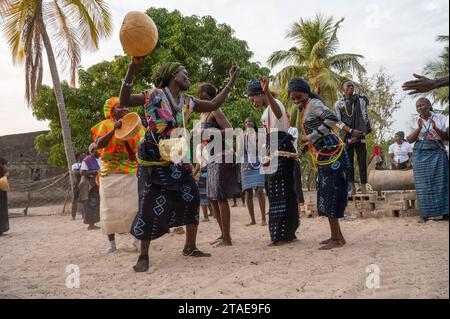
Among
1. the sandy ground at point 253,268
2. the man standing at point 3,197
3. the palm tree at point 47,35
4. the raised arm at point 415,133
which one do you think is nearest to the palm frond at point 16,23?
the palm tree at point 47,35

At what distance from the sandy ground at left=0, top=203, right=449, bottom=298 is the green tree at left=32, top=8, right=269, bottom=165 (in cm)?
988

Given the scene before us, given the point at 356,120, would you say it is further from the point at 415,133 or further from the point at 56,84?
the point at 56,84

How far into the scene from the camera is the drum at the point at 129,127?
4.54m

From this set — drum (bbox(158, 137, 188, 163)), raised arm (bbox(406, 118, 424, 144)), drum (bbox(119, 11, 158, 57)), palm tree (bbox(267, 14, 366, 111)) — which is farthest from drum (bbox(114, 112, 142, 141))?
palm tree (bbox(267, 14, 366, 111))

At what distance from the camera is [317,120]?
4840 mm

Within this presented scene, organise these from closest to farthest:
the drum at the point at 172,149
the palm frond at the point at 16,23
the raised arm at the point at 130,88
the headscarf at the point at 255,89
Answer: the raised arm at the point at 130,88 → the drum at the point at 172,149 → the headscarf at the point at 255,89 → the palm frond at the point at 16,23

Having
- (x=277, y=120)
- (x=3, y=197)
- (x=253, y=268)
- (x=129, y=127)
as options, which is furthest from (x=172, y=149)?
(x=3, y=197)

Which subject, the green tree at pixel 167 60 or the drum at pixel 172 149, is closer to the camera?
the drum at pixel 172 149

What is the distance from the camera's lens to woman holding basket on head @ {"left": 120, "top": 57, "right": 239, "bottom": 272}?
4234 mm

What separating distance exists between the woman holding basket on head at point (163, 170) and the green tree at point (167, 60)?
10520 mm

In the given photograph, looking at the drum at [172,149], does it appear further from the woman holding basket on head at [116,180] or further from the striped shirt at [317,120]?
the striped shirt at [317,120]

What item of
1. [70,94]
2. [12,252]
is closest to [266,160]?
[12,252]

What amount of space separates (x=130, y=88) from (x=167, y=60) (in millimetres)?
11794
